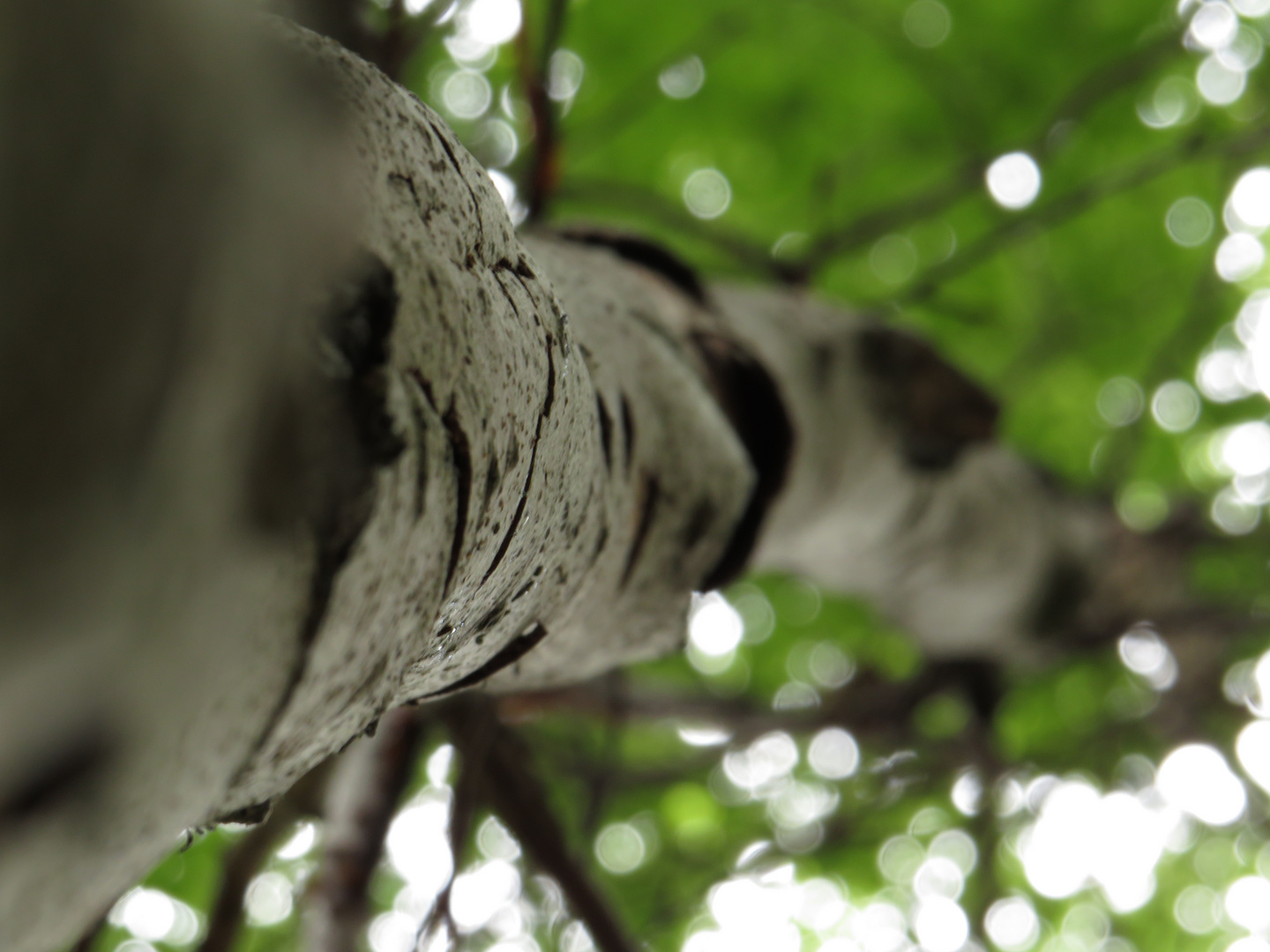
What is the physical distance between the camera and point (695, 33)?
71.6 inches

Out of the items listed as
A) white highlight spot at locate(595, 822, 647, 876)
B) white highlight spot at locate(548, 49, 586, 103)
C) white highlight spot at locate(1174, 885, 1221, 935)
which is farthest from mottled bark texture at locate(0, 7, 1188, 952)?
white highlight spot at locate(1174, 885, 1221, 935)

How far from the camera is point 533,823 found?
1.13 meters

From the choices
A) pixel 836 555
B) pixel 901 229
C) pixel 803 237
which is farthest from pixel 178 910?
pixel 901 229

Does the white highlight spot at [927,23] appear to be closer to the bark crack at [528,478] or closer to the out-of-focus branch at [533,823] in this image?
the out-of-focus branch at [533,823]

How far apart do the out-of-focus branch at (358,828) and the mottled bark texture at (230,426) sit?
2.89 ft

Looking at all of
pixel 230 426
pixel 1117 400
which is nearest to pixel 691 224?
pixel 230 426

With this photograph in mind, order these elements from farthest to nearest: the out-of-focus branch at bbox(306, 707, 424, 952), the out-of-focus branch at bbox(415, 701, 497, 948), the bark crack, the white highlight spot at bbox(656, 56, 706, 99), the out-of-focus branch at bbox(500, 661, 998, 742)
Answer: the out-of-focus branch at bbox(500, 661, 998, 742) < the white highlight spot at bbox(656, 56, 706, 99) < the out-of-focus branch at bbox(306, 707, 424, 952) < the out-of-focus branch at bbox(415, 701, 497, 948) < the bark crack

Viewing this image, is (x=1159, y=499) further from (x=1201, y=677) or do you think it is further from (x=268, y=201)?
(x=268, y=201)

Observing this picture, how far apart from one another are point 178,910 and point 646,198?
76.2 inches

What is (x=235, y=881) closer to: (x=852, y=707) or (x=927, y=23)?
(x=852, y=707)

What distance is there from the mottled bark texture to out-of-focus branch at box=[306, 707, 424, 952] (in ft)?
2.89

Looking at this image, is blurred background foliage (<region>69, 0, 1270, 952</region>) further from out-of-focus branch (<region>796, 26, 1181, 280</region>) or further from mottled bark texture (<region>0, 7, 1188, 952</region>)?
mottled bark texture (<region>0, 7, 1188, 952</region>)

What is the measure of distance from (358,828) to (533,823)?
1.06 feet

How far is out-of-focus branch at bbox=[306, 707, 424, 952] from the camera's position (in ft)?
4.05
